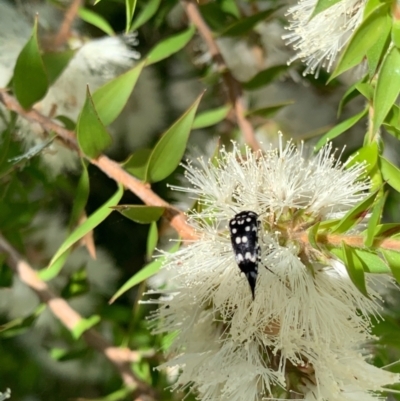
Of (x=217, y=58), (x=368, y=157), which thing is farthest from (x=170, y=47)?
(x=368, y=157)

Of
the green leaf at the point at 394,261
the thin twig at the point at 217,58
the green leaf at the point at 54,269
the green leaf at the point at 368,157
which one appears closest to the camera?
the green leaf at the point at 394,261

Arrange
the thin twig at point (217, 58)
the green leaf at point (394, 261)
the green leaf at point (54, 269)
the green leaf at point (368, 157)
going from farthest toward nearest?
1. the thin twig at point (217, 58)
2. the green leaf at point (54, 269)
3. the green leaf at point (368, 157)
4. the green leaf at point (394, 261)

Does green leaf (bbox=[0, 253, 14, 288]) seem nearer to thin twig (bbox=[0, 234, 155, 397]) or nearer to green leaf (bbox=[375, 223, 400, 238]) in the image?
thin twig (bbox=[0, 234, 155, 397])

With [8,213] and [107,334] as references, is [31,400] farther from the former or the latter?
[8,213]

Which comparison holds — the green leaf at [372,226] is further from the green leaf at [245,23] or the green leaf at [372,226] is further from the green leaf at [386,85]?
the green leaf at [245,23]

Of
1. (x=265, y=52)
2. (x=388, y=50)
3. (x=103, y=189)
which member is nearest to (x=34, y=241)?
(x=103, y=189)

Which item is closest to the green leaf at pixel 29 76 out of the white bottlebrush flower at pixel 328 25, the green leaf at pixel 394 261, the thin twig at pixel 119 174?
the thin twig at pixel 119 174
